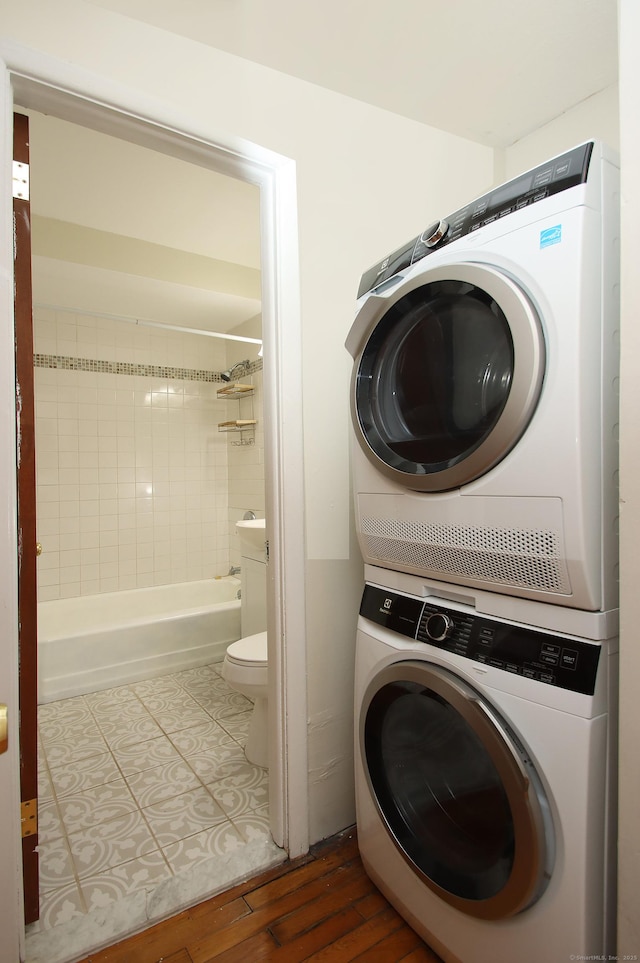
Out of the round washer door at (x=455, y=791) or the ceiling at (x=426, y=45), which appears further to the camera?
the ceiling at (x=426, y=45)

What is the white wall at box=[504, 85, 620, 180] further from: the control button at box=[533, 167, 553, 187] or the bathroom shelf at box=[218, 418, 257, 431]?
the bathroom shelf at box=[218, 418, 257, 431]

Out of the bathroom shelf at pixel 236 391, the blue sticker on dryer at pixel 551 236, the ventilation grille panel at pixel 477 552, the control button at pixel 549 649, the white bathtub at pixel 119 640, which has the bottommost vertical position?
the white bathtub at pixel 119 640

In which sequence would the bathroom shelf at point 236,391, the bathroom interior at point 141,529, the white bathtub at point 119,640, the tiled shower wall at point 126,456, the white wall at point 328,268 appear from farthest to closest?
the bathroom shelf at point 236,391 → the tiled shower wall at point 126,456 → the white bathtub at point 119,640 → the bathroom interior at point 141,529 → the white wall at point 328,268

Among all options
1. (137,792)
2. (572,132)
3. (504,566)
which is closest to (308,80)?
(572,132)

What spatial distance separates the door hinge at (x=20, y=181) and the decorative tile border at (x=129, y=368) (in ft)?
7.69

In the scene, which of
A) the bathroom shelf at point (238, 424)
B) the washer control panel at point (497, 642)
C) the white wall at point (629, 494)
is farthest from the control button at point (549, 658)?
the bathroom shelf at point (238, 424)

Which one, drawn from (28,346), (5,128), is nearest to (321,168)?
(5,128)

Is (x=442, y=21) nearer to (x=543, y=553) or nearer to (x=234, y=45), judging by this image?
(x=234, y=45)

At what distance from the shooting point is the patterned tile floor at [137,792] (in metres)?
1.43

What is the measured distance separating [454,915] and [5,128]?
6.62 feet

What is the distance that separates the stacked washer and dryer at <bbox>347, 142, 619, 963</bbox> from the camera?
83 centimetres

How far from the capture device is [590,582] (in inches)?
32.6

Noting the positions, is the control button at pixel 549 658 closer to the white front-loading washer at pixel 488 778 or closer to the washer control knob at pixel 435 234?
the white front-loading washer at pixel 488 778

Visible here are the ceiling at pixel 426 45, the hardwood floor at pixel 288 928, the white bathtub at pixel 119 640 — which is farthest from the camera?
the white bathtub at pixel 119 640
